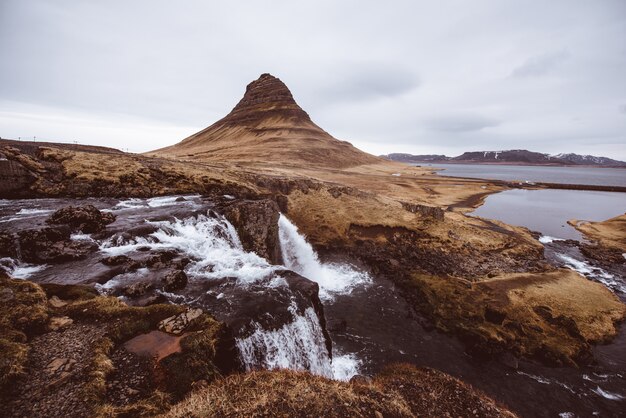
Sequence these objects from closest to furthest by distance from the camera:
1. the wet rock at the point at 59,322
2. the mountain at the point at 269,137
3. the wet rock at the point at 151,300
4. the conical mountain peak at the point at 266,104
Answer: the wet rock at the point at 59,322 < the wet rock at the point at 151,300 < the mountain at the point at 269,137 < the conical mountain peak at the point at 266,104

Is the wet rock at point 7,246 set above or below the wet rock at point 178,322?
above

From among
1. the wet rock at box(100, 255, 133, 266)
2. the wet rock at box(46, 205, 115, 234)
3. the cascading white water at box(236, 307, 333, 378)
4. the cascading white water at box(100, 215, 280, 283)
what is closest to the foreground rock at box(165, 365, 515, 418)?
the cascading white water at box(236, 307, 333, 378)

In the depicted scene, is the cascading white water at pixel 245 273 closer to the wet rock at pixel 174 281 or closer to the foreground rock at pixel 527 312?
the wet rock at pixel 174 281

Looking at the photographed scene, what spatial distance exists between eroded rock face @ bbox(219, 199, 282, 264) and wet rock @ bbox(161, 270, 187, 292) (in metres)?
9.84

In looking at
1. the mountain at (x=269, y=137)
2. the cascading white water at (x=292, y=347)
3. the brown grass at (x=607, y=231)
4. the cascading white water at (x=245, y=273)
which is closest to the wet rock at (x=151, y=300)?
the cascading white water at (x=245, y=273)

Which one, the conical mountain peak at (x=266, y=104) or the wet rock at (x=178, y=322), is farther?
the conical mountain peak at (x=266, y=104)

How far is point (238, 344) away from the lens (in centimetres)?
1062

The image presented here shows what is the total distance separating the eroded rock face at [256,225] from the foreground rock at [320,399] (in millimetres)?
15684

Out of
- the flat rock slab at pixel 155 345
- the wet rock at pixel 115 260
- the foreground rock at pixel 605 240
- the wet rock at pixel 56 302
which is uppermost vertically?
the wet rock at pixel 115 260

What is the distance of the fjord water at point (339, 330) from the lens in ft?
42.9

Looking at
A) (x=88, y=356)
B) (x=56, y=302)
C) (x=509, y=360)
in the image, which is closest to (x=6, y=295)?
(x=56, y=302)

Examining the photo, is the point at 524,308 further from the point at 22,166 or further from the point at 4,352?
the point at 22,166

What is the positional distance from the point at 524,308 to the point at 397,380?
15.0m

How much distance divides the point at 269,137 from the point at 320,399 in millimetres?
120679
